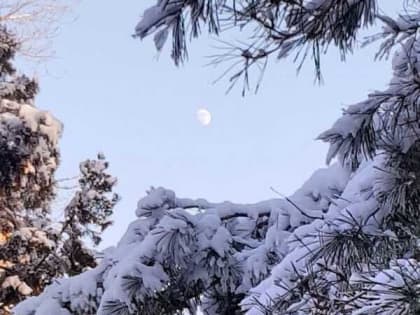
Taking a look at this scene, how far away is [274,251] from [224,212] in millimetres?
520

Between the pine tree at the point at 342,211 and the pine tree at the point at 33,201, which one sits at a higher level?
the pine tree at the point at 33,201

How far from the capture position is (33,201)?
7.45m

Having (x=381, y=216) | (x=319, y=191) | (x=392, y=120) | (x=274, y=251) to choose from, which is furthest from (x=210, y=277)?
(x=392, y=120)

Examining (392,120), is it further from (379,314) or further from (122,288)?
(122,288)

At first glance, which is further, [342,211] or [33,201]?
[33,201]

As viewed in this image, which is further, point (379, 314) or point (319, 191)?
point (319, 191)

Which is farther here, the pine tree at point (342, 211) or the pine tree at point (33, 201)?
the pine tree at point (33, 201)

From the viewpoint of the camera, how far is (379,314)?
1396mm

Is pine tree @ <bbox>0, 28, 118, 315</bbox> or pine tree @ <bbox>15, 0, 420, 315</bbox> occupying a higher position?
pine tree @ <bbox>0, 28, 118, 315</bbox>

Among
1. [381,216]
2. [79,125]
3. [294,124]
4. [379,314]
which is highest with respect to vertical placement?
[79,125]

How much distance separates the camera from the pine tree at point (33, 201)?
265 inches

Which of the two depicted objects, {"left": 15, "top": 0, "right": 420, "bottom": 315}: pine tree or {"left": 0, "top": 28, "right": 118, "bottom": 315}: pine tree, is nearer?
{"left": 15, "top": 0, "right": 420, "bottom": 315}: pine tree

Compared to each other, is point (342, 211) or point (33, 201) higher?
A: point (33, 201)

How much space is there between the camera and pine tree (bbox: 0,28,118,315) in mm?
6742
